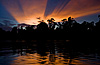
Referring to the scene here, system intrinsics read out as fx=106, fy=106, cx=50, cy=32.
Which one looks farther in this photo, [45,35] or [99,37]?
[45,35]

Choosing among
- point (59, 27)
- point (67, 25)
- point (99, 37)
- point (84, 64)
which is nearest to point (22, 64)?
point (84, 64)

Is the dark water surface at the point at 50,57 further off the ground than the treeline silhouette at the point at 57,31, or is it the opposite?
the treeline silhouette at the point at 57,31

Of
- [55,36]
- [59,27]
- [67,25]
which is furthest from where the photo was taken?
[59,27]

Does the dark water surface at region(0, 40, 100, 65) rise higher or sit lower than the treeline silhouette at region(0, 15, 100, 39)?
lower

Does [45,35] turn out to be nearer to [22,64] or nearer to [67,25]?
[67,25]

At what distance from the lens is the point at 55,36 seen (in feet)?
347

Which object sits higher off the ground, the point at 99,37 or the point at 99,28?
the point at 99,28

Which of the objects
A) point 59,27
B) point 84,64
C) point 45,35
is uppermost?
point 59,27

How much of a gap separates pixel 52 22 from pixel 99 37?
64.5 m

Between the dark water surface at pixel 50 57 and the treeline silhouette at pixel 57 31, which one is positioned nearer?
the dark water surface at pixel 50 57

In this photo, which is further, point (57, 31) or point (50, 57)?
point (57, 31)

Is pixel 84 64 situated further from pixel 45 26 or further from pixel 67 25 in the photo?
A: pixel 45 26

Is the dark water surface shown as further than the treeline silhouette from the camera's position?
No

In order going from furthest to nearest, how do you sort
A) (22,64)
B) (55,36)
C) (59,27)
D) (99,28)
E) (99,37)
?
1. (59,27)
2. (55,36)
3. (99,28)
4. (99,37)
5. (22,64)
